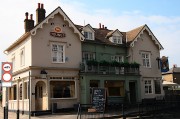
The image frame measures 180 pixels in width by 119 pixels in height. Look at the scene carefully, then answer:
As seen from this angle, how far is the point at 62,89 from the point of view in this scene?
87.6 feet

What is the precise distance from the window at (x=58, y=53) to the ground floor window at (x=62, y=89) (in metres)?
2.24

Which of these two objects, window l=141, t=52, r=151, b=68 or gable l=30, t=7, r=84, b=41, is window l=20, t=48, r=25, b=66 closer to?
gable l=30, t=7, r=84, b=41

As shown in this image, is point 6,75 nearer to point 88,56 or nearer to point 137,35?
point 88,56

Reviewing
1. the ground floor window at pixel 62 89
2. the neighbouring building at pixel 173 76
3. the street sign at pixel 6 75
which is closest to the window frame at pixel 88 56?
the ground floor window at pixel 62 89

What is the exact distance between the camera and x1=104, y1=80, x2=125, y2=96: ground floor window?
30.5 metres

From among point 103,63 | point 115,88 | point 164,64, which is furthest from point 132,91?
point 103,63

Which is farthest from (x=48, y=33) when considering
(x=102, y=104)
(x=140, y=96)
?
(x=140, y=96)

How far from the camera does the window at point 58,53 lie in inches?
1057

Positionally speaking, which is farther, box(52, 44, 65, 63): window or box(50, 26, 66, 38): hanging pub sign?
box(52, 44, 65, 63): window

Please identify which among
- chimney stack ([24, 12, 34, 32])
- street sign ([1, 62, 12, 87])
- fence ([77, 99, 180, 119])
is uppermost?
chimney stack ([24, 12, 34, 32])

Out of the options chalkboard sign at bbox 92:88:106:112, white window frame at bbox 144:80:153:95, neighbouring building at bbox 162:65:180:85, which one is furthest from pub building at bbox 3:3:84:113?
neighbouring building at bbox 162:65:180:85

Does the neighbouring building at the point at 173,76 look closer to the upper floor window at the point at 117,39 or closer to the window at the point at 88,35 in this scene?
the upper floor window at the point at 117,39

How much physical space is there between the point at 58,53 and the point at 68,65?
5.21 feet

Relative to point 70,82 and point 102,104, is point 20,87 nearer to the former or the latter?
point 70,82
